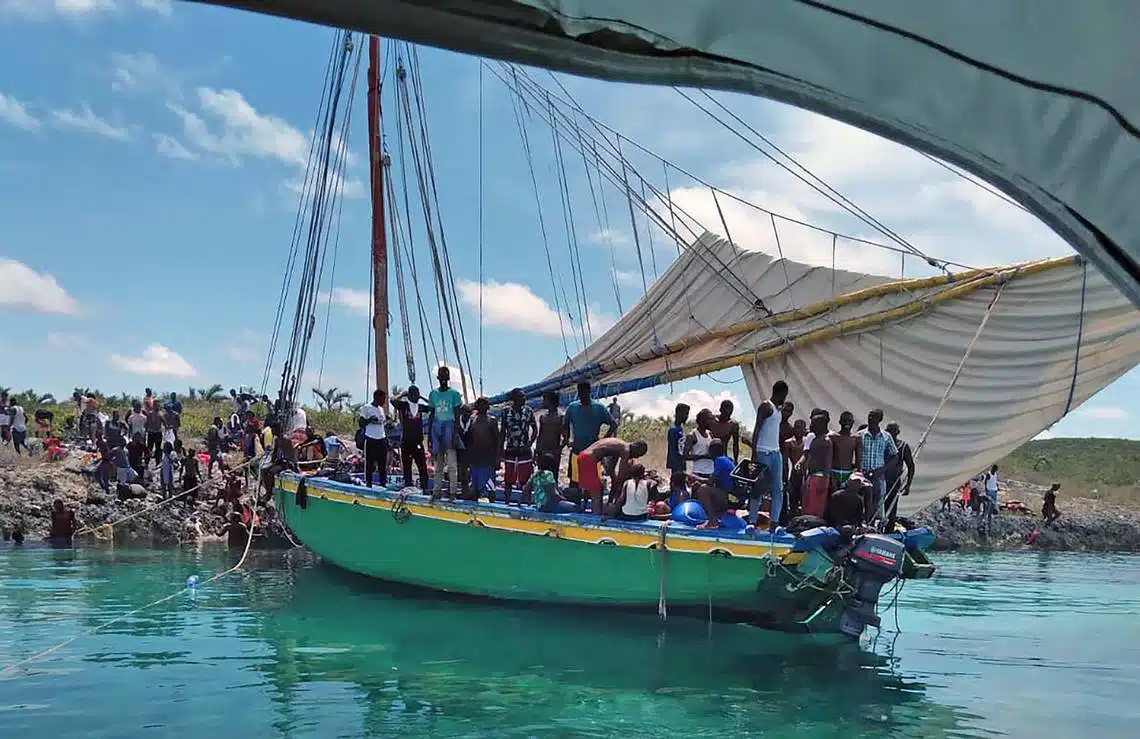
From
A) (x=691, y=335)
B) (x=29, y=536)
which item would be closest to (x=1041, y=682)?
(x=691, y=335)

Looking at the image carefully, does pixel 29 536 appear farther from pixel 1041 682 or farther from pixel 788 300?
pixel 1041 682

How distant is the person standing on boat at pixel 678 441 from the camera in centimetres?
1253

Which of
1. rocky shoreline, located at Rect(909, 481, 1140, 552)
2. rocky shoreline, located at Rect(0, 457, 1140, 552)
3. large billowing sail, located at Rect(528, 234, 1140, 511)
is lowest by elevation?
rocky shoreline, located at Rect(909, 481, 1140, 552)

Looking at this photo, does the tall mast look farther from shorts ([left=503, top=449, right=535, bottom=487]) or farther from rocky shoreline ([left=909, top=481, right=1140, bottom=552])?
rocky shoreline ([left=909, top=481, right=1140, bottom=552])

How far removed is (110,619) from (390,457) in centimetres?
663

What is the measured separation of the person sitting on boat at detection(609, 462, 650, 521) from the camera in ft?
40.9

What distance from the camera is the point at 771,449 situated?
37.9ft

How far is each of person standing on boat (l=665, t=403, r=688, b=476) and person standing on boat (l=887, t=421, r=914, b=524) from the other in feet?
7.73

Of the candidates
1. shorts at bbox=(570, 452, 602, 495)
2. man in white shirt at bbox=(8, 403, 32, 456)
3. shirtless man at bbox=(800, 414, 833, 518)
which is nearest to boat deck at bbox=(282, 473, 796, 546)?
shorts at bbox=(570, 452, 602, 495)

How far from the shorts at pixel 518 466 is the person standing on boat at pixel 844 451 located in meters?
4.28

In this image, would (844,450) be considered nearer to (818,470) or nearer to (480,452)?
(818,470)

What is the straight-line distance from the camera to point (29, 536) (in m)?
23.2

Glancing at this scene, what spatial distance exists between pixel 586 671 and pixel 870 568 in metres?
3.18

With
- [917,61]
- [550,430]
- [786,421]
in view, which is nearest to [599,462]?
[550,430]
